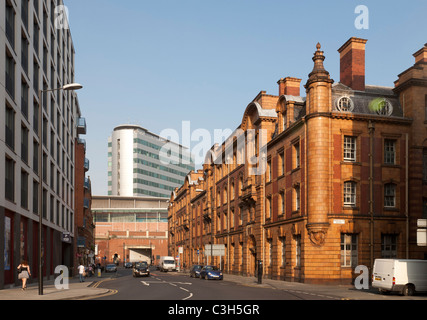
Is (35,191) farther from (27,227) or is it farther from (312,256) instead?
(312,256)

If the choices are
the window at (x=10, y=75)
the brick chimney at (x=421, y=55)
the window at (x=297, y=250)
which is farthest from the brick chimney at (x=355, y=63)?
the window at (x=10, y=75)

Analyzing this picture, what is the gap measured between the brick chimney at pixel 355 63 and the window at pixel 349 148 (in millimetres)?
5805

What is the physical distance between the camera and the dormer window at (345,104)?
39875mm

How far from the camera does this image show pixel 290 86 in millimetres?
52500

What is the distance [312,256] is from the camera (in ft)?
126

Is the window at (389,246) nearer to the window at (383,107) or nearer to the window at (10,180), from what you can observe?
the window at (383,107)

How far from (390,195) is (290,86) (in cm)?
1696

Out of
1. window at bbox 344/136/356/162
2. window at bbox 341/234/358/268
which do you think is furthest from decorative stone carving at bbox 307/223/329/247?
window at bbox 344/136/356/162

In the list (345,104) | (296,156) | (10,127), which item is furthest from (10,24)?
(345,104)

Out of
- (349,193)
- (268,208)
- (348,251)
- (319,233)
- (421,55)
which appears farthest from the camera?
(268,208)

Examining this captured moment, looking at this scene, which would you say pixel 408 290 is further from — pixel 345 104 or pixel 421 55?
pixel 421 55

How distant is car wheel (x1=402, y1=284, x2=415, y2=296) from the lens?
27.4m

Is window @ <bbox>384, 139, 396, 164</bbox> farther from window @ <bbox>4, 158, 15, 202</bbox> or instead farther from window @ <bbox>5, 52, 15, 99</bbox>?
window @ <bbox>5, 52, 15, 99</bbox>

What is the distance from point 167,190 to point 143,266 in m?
127
